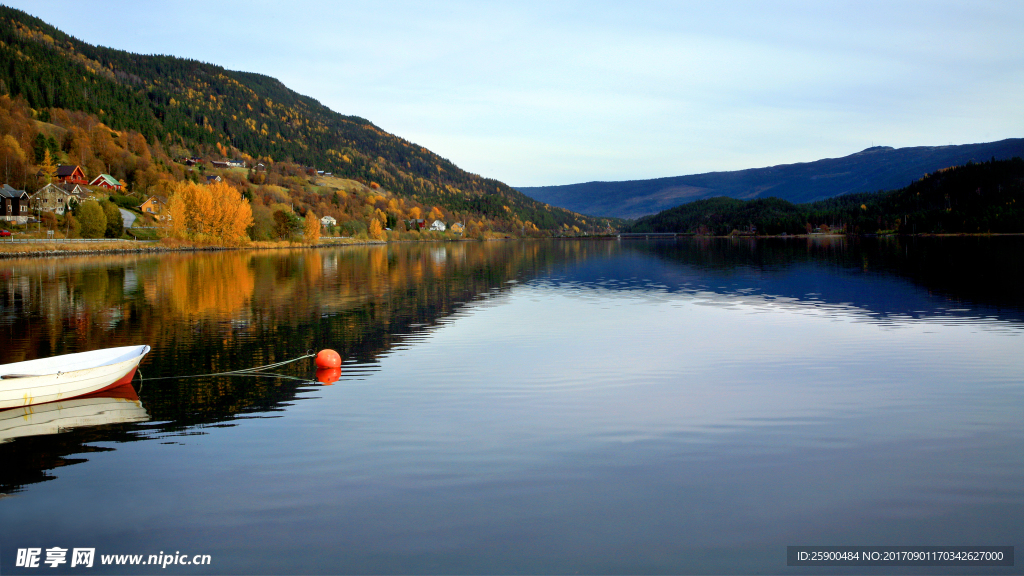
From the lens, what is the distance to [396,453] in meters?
12.3

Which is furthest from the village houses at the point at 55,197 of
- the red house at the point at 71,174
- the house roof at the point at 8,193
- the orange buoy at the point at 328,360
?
the orange buoy at the point at 328,360

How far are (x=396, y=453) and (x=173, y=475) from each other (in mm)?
3915

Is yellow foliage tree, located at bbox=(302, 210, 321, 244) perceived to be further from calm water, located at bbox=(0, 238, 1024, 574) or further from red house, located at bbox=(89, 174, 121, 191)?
calm water, located at bbox=(0, 238, 1024, 574)

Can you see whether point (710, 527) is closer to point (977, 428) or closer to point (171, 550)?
point (171, 550)

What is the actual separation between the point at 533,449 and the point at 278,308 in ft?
89.1

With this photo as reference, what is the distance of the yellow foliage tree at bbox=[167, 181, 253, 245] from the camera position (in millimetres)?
119875

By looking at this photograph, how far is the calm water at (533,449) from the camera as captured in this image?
8836 millimetres

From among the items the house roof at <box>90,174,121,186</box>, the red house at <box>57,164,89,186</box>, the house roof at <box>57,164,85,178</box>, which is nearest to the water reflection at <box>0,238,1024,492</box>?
the red house at <box>57,164,89,186</box>

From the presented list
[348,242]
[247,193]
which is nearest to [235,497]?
[348,242]

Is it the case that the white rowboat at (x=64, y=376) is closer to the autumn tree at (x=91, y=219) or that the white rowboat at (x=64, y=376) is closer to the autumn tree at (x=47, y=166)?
the autumn tree at (x=91, y=219)

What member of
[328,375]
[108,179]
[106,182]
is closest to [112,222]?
[106,182]

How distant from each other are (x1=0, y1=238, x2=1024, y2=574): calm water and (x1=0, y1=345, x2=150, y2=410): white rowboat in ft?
1.95

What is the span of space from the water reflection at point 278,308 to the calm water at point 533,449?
0.21 meters

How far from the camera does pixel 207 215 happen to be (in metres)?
124
